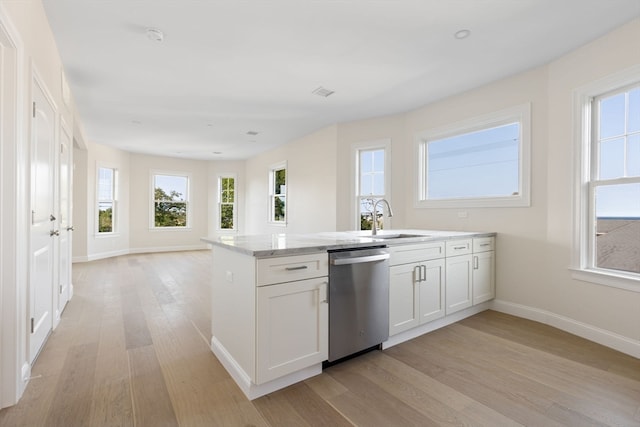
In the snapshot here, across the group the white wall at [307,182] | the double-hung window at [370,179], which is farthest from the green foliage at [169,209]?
the double-hung window at [370,179]

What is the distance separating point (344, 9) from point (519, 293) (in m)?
3.24

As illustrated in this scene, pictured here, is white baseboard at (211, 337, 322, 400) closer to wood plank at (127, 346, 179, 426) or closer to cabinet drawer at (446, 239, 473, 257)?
wood plank at (127, 346, 179, 426)

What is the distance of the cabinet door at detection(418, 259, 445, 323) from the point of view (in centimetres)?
277

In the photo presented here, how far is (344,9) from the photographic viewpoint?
2.26m

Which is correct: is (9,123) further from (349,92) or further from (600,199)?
(600,199)

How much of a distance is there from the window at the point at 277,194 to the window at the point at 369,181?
2338 millimetres

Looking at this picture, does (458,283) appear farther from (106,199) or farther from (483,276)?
(106,199)

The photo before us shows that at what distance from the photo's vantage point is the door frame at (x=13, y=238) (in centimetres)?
171

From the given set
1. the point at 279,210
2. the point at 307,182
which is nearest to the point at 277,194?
the point at 279,210

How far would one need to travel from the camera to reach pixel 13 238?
5.70 feet

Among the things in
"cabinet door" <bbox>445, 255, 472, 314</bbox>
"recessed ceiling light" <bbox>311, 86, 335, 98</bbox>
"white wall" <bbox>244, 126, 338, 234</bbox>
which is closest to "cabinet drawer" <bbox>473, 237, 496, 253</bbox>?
"cabinet door" <bbox>445, 255, 472, 314</bbox>

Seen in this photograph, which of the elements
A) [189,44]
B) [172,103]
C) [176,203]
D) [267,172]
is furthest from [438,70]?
[176,203]

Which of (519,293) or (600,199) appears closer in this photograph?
(600,199)

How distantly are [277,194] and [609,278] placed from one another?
19.2ft
